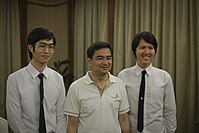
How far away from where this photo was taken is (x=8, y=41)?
488 cm

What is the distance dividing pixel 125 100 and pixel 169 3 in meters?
2.31

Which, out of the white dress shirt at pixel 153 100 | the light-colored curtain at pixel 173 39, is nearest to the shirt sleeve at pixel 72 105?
the white dress shirt at pixel 153 100

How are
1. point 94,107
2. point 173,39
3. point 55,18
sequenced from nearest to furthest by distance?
point 94,107 < point 173,39 < point 55,18

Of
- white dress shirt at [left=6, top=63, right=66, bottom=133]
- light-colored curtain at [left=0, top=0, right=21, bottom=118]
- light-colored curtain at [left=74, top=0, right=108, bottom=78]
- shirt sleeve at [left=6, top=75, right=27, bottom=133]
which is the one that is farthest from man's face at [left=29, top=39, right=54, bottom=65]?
light-colored curtain at [left=0, top=0, right=21, bottom=118]

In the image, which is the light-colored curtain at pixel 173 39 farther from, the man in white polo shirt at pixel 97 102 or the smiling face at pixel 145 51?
the man in white polo shirt at pixel 97 102

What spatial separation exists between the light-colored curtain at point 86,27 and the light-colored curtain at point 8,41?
101 cm

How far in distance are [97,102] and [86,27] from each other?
3.01 m

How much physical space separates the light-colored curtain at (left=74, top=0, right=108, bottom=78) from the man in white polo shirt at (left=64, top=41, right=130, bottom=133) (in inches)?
103

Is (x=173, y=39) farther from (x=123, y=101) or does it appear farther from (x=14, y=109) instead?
(x=14, y=109)

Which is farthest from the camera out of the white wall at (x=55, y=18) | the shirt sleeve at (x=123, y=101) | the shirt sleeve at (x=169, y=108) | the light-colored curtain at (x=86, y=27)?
the white wall at (x=55, y=18)

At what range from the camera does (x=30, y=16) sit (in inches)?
205

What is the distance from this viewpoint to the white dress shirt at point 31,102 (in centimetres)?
218

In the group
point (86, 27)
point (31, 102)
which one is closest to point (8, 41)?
point (86, 27)

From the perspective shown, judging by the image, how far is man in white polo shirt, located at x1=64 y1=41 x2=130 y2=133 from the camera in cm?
212
